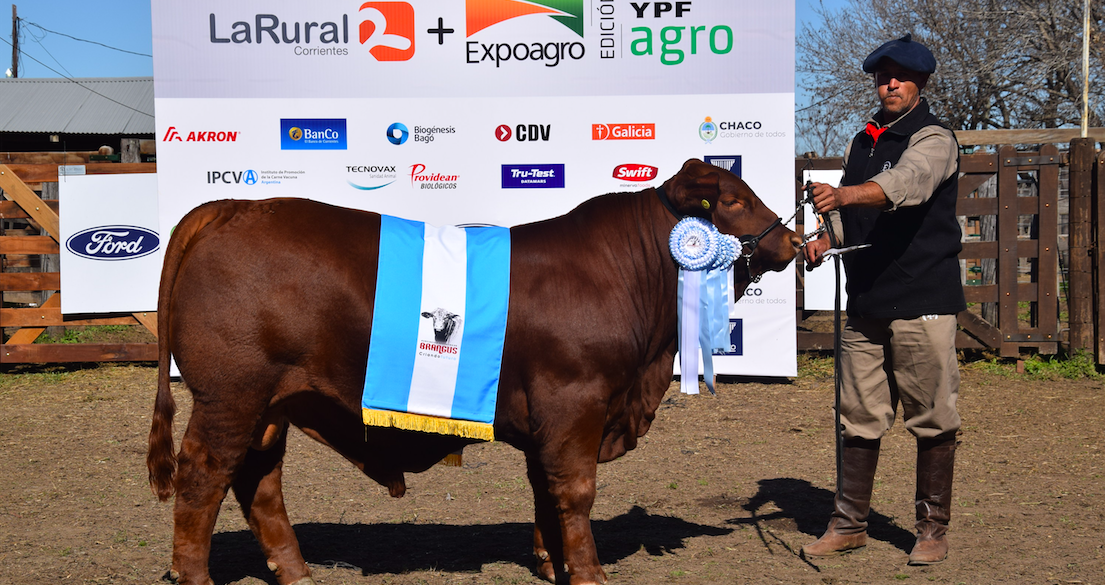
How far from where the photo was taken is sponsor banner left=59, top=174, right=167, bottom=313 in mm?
9414

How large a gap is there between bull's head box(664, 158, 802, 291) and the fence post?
6825 mm

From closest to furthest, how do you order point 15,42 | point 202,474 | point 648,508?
point 202,474 → point 648,508 → point 15,42

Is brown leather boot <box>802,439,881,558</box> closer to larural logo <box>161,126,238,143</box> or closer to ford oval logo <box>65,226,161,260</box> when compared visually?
larural logo <box>161,126,238,143</box>

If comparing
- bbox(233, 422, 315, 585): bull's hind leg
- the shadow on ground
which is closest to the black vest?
the shadow on ground

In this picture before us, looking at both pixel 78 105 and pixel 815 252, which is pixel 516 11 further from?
pixel 78 105

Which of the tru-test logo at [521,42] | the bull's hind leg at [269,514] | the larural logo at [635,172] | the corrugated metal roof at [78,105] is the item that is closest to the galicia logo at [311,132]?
the tru-test logo at [521,42]

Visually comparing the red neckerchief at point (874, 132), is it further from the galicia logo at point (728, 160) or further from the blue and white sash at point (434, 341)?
the galicia logo at point (728, 160)

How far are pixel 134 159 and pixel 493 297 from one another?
952cm

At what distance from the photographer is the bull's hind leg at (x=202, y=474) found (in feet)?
11.0

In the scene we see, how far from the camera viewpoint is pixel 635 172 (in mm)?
8609

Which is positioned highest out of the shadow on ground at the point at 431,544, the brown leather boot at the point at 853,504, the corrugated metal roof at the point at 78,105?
the corrugated metal roof at the point at 78,105

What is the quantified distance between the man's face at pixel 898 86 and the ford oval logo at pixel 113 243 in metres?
7.87

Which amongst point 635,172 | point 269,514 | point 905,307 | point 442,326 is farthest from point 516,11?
point 269,514

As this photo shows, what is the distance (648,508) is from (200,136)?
6.03 m
